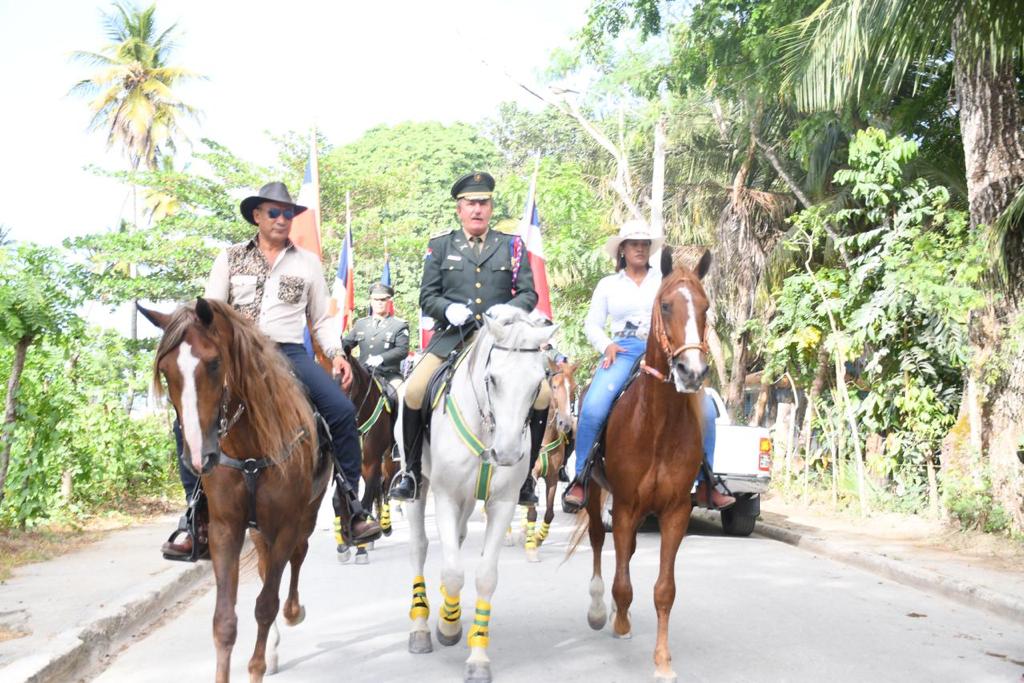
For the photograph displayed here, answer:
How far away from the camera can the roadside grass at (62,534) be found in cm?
1036

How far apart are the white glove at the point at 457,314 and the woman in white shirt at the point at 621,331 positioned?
3.35 feet

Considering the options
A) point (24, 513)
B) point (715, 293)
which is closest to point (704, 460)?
point (24, 513)

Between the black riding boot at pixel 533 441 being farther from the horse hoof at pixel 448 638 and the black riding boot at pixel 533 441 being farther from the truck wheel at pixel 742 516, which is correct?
the truck wheel at pixel 742 516

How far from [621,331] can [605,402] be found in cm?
62

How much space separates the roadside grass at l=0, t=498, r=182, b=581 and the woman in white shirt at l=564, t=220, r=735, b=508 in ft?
12.9

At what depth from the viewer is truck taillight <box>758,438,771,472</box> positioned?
44.8ft

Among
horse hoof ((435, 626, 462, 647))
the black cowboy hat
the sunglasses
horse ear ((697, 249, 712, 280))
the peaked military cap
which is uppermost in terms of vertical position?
the peaked military cap

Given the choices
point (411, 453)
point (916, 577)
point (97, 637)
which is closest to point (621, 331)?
point (411, 453)

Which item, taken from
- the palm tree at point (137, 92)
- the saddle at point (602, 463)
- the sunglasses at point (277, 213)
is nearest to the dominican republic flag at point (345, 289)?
the saddle at point (602, 463)

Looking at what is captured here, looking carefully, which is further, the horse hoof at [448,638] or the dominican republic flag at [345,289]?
the dominican republic flag at [345,289]

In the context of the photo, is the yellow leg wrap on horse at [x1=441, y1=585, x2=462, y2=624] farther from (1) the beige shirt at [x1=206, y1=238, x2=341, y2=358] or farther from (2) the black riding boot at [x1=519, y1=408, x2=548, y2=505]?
(1) the beige shirt at [x1=206, y1=238, x2=341, y2=358]

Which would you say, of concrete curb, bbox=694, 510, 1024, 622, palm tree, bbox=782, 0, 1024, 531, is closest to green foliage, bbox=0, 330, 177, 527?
concrete curb, bbox=694, 510, 1024, 622

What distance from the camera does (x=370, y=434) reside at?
11.8m

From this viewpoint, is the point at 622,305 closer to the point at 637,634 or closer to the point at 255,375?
the point at 637,634
